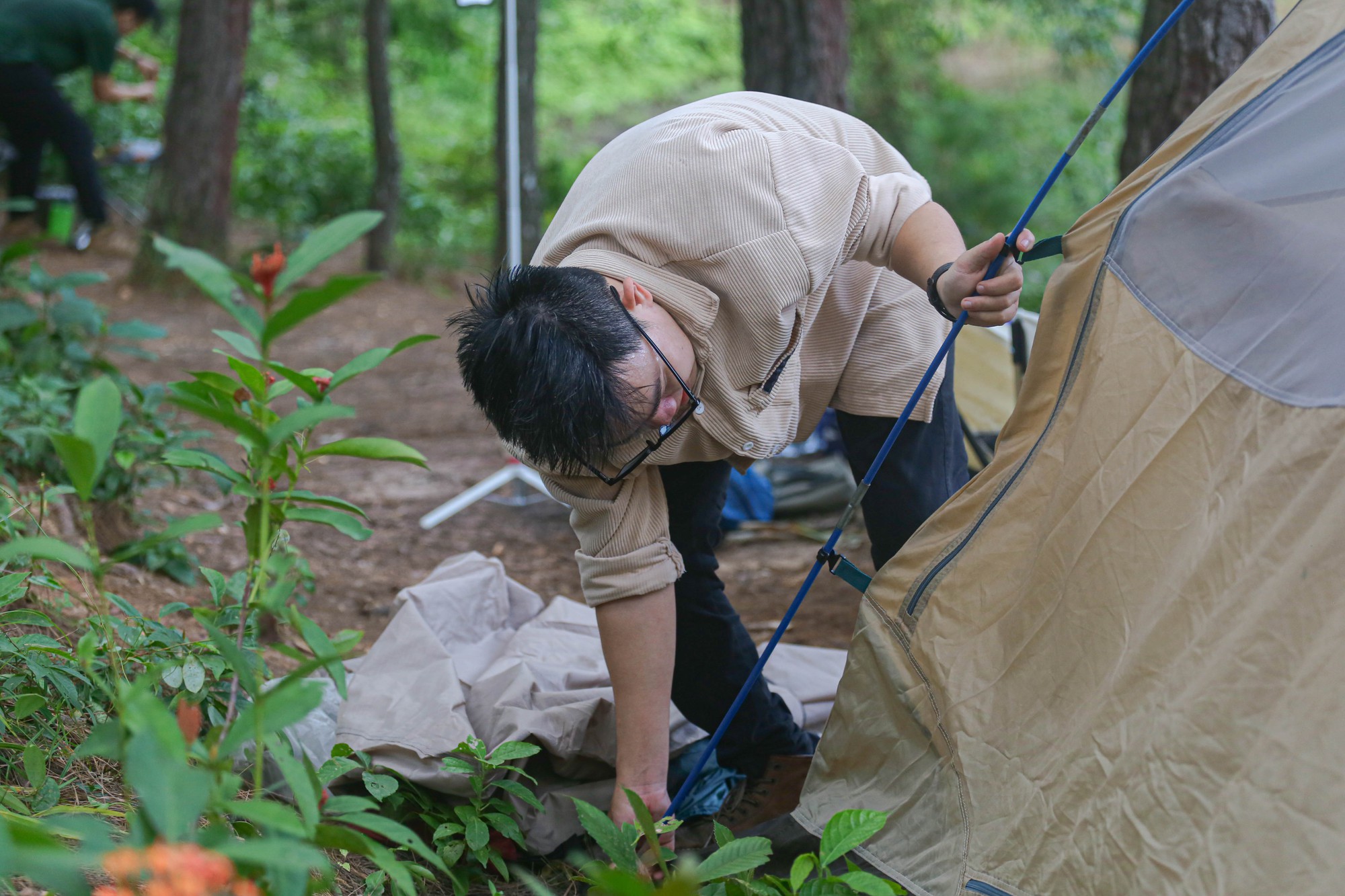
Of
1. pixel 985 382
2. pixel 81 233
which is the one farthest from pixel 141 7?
pixel 985 382

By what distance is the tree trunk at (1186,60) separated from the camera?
303cm

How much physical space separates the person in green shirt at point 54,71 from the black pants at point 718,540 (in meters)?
5.17

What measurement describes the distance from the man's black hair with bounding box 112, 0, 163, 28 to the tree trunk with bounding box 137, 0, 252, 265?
0.16 meters

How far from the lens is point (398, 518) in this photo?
3.76 m

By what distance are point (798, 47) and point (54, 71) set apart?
13.6 ft

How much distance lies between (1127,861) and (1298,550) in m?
0.40

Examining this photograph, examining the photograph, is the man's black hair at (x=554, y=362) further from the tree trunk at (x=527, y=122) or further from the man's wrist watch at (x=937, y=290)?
the tree trunk at (x=527, y=122)

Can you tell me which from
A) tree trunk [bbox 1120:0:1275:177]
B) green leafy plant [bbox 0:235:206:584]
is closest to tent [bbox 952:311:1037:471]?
tree trunk [bbox 1120:0:1275:177]

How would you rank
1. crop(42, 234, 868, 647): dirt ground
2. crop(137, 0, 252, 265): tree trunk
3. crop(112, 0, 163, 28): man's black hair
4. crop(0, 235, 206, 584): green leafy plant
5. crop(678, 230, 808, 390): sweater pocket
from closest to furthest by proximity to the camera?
crop(678, 230, 808, 390): sweater pocket → crop(0, 235, 206, 584): green leafy plant → crop(42, 234, 868, 647): dirt ground → crop(112, 0, 163, 28): man's black hair → crop(137, 0, 252, 265): tree trunk

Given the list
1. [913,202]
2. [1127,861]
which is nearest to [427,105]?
[913,202]

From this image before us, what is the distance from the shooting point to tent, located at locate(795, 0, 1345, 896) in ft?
3.80

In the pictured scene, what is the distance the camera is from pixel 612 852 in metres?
1.31

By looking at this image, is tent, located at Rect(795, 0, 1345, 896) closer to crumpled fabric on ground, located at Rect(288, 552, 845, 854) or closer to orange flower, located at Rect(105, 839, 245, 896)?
crumpled fabric on ground, located at Rect(288, 552, 845, 854)

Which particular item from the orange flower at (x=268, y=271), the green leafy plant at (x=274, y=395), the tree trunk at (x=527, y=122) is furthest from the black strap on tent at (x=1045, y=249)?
the tree trunk at (x=527, y=122)
